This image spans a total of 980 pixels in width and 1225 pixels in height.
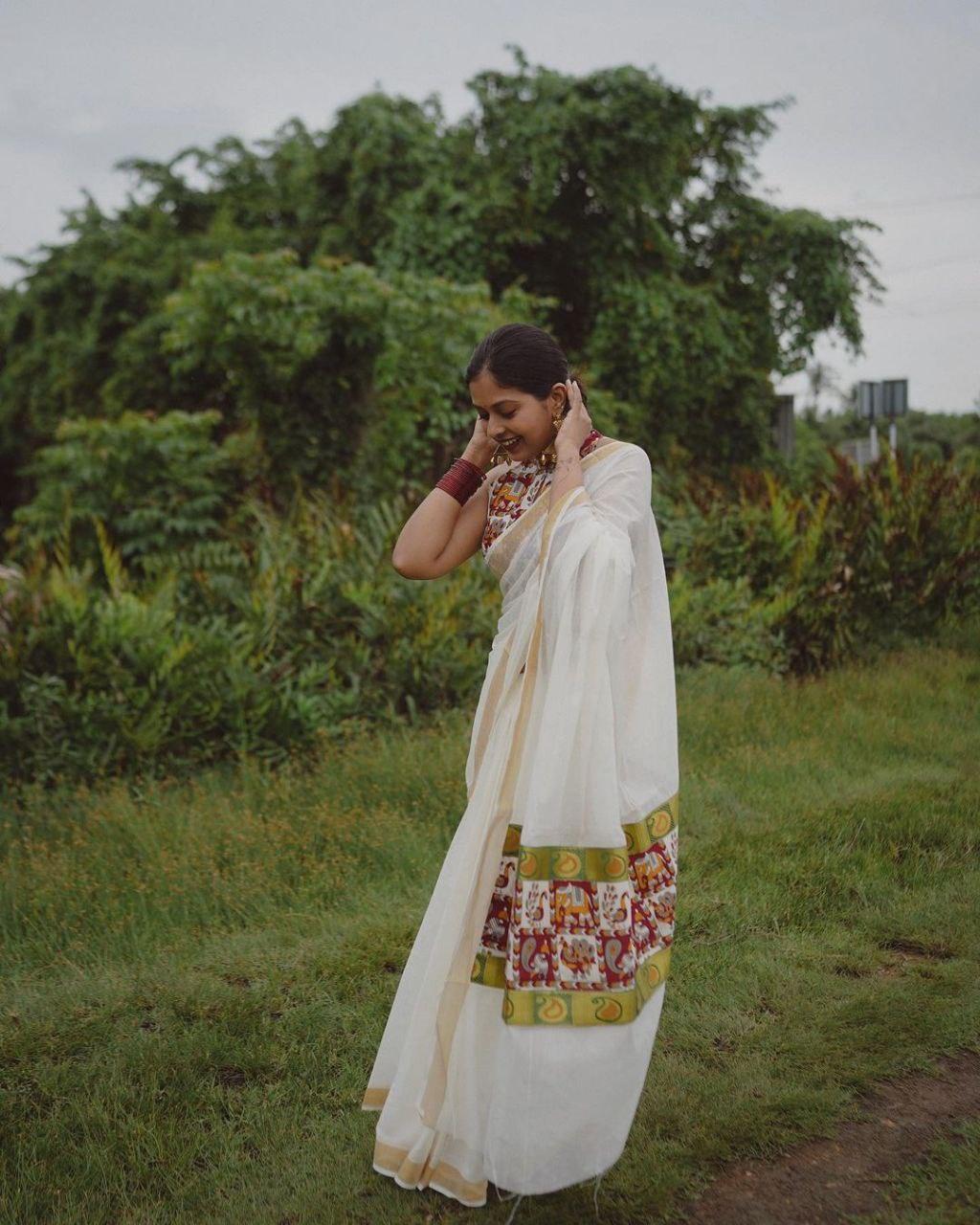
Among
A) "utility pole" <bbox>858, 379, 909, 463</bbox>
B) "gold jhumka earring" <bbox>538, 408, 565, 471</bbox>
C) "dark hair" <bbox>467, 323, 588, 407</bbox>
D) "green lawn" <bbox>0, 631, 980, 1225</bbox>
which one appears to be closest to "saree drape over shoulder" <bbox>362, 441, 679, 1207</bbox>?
"gold jhumka earring" <bbox>538, 408, 565, 471</bbox>

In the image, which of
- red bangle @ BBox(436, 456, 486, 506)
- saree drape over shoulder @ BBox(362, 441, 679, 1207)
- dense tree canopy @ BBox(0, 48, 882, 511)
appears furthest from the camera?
dense tree canopy @ BBox(0, 48, 882, 511)

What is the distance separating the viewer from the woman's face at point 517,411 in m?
2.65

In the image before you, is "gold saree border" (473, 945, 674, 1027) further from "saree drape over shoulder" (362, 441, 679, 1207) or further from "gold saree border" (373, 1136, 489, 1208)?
"gold saree border" (373, 1136, 489, 1208)

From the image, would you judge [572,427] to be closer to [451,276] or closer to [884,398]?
[451,276]

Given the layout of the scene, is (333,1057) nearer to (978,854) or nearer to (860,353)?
(978,854)

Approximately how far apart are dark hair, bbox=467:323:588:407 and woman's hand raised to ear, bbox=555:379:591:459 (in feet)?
0.20

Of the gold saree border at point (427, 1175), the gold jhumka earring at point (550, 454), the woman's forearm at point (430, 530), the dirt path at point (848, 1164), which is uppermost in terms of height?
the gold jhumka earring at point (550, 454)

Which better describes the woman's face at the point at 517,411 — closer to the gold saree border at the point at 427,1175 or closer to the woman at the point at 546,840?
the woman at the point at 546,840

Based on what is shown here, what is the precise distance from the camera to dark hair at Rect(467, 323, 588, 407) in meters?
2.63

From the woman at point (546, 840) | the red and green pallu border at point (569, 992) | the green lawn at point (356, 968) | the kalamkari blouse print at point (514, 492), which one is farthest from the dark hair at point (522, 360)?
the green lawn at point (356, 968)

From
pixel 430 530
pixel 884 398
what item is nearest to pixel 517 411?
pixel 430 530

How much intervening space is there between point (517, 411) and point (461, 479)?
0.29 m

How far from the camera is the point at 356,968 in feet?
12.9

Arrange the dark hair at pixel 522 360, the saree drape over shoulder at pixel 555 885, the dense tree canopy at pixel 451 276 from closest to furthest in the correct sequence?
the saree drape over shoulder at pixel 555 885, the dark hair at pixel 522 360, the dense tree canopy at pixel 451 276
